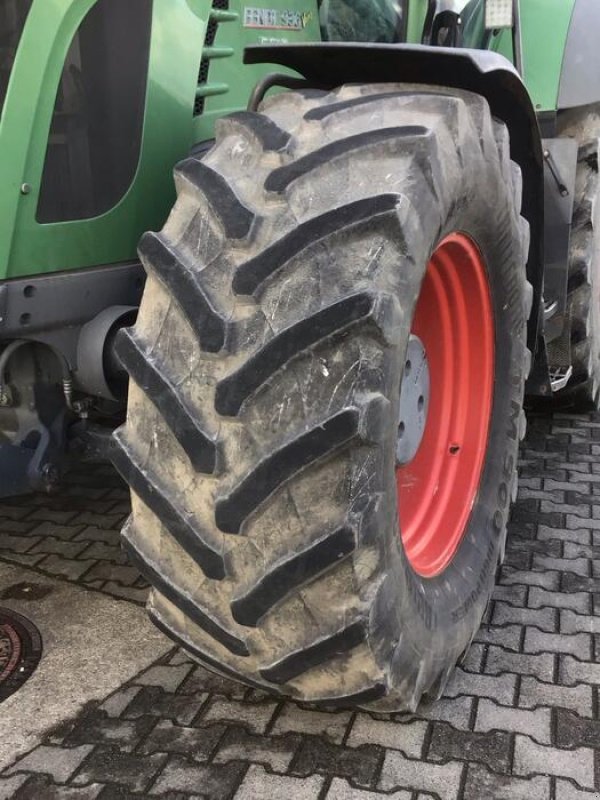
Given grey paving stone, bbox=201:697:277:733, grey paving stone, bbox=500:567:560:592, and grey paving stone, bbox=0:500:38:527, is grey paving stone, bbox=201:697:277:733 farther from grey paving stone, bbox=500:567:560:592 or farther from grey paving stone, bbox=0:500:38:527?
grey paving stone, bbox=0:500:38:527

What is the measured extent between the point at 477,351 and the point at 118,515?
1514 millimetres

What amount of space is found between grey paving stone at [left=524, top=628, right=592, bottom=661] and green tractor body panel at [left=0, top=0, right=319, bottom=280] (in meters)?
1.41

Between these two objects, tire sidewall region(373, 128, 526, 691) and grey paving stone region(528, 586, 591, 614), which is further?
grey paving stone region(528, 586, 591, 614)

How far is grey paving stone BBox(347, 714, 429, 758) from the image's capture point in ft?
6.70

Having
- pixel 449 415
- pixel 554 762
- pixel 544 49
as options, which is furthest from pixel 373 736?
pixel 544 49

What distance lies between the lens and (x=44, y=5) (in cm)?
186

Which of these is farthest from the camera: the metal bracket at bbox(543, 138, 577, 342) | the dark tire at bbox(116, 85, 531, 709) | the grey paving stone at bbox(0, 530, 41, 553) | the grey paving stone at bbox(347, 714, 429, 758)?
the grey paving stone at bbox(0, 530, 41, 553)

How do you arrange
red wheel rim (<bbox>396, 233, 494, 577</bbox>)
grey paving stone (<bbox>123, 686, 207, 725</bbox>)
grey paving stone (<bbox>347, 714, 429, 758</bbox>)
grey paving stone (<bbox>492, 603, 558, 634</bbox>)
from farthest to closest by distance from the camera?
grey paving stone (<bbox>492, 603, 558, 634</bbox>)
red wheel rim (<bbox>396, 233, 494, 577</bbox>)
grey paving stone (<bbox>123, 686, 207, 725</bbox>)
grey paving stone (<bbox>347, 714, 429, 758</bbox>)

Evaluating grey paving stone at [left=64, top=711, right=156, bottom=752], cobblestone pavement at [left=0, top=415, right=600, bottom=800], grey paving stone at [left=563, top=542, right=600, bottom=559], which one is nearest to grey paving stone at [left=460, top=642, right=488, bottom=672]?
cobblestone pavement at [left=0, top=415, right=600, bottom=800]

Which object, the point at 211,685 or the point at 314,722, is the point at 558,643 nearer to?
the point at 314,722

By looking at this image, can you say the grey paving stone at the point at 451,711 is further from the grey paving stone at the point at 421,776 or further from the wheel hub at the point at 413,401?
the wheel hub at the point at 413,401

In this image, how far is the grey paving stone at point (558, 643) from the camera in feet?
7.88

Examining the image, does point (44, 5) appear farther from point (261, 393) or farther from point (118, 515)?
point (118, 515)

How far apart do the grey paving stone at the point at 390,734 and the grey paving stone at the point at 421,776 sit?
0.11 ft
